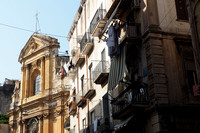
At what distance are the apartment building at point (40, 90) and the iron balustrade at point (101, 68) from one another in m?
16.9

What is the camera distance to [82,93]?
25.3 meters

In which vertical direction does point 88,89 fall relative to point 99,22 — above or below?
below

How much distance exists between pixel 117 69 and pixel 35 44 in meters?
28.4

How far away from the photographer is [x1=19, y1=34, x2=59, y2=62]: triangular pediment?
138 feet

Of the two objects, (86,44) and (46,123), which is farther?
(46,123)

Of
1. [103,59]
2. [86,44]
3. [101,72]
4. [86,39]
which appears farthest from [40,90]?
[101,72]

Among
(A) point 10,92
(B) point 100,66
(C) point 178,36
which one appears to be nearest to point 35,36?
(A) point 10,92

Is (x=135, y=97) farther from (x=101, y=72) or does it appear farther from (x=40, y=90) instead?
(x=40, y=90)

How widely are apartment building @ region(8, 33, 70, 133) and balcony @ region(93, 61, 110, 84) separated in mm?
17028

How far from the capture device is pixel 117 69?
56.0 ft

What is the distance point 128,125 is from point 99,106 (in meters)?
6.52

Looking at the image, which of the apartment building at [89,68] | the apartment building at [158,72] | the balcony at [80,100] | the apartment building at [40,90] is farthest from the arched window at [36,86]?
the apartment building at [158,72]

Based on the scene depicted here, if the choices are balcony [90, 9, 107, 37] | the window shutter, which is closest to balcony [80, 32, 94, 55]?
balcony [90, 9, 107, 37]

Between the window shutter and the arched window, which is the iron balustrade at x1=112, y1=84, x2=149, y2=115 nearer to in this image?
the window shutter
